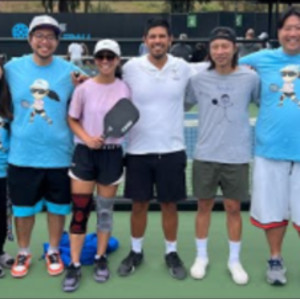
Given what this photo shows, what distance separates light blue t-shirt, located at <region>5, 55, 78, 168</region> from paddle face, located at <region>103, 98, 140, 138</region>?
35 cm

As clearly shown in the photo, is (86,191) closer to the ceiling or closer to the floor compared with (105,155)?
closer to the floor

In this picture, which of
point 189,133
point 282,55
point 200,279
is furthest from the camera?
point 189,133

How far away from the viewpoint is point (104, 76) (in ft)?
12.3

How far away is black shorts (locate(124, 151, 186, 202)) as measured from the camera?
3896 mm

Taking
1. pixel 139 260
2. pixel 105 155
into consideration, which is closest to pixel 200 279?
pixel 139 260

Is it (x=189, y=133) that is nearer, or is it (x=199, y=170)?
(x=199, y=170)

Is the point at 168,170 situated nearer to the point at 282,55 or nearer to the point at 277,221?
the point at 277,221

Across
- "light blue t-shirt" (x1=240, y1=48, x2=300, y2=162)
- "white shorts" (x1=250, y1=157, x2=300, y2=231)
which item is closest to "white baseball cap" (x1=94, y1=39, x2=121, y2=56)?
"light blue t-shirt" (x1=240, y1=48, x2=300, y2=162)

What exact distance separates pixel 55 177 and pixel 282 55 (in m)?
1.69

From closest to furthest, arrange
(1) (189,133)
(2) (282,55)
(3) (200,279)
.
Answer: (2) (282,55), (3) (200,279), (1) (189,133)

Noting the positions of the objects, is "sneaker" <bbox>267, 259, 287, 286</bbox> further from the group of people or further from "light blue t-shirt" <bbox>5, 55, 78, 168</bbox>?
"light blue t-shirt" <bbox>5, 55, 78, 168</bbox>

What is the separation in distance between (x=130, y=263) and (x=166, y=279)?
0.30 meters

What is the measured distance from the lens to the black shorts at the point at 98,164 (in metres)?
3.82

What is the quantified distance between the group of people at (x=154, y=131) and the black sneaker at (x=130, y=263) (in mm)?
126
